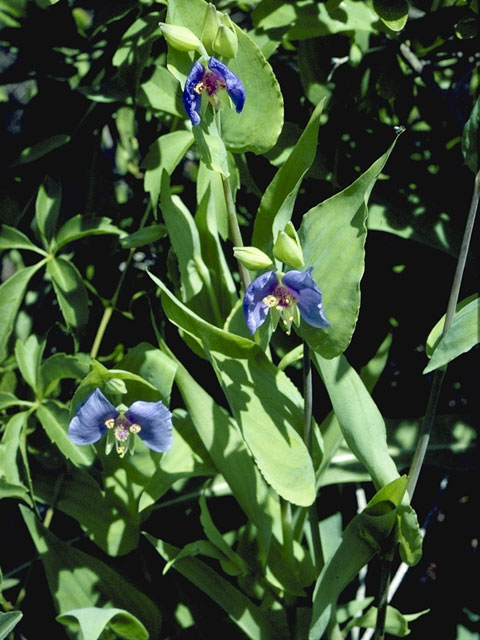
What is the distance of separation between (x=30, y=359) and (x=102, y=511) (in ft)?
0.64

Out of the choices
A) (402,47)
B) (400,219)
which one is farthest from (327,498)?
(402,47)

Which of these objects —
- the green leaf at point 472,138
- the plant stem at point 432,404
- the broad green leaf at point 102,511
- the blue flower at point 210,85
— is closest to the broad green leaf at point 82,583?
the broad green leaf at point 102,511

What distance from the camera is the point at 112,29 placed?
0.95 metres

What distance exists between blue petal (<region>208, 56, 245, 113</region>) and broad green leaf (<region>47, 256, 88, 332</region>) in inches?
12.2

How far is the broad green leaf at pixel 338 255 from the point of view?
25.3 inches

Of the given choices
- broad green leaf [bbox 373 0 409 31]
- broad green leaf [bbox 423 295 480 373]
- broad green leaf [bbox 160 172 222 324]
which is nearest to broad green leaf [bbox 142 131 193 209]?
broad green leaf [bbox 160 172 222 324]

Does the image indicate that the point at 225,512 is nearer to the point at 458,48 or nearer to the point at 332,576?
the point at 332,576

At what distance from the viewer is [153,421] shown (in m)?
0.71

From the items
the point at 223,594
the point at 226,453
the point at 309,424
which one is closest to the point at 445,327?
the point at 309,424

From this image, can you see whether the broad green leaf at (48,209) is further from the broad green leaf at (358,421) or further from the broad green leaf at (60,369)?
the broad green leaf at (358,421)

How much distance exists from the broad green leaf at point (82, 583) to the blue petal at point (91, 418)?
17 centimetres

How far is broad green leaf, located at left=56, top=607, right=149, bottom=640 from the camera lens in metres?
0.67

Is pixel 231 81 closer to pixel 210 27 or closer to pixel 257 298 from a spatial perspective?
pixel 210 27

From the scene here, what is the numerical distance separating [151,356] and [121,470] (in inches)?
6.1
